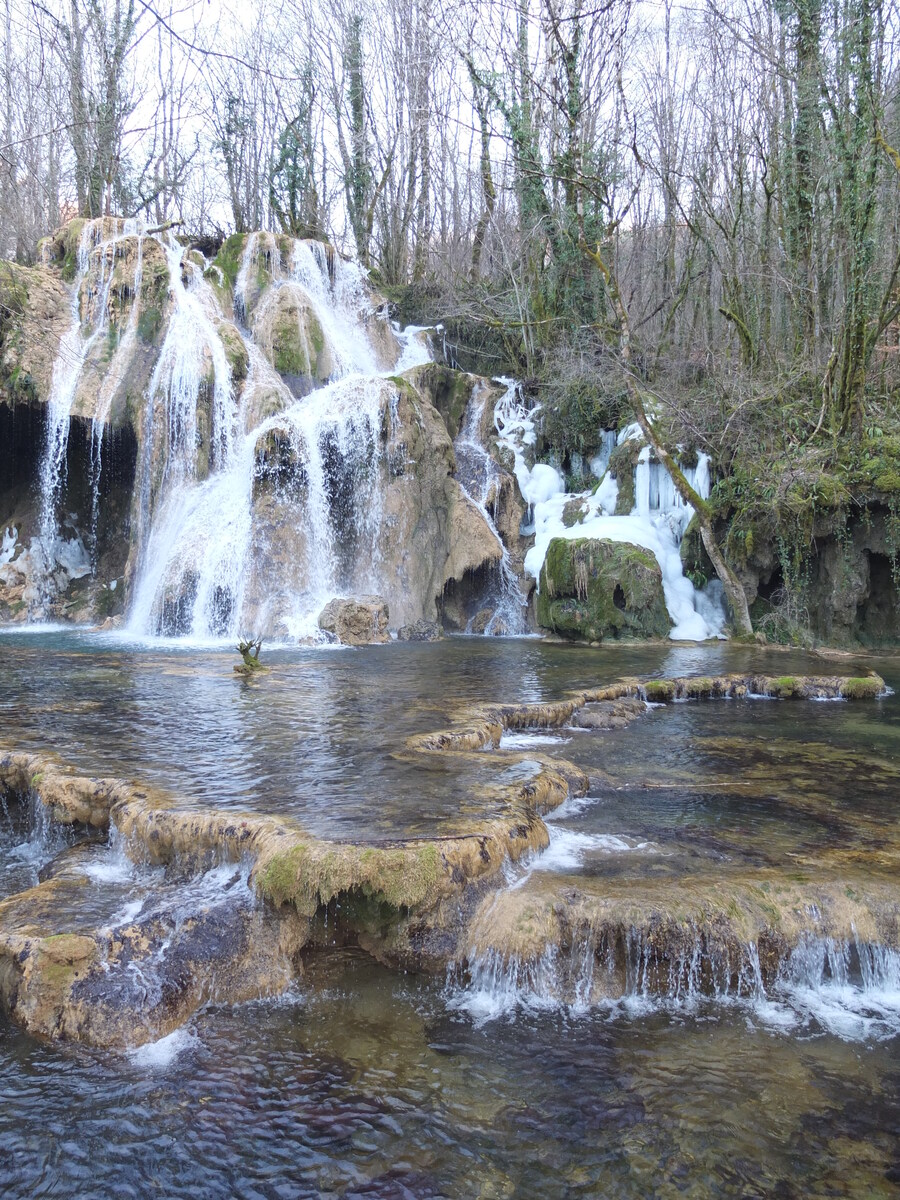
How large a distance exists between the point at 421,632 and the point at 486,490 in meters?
3.81

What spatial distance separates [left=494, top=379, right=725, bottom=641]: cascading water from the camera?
13.8 metres

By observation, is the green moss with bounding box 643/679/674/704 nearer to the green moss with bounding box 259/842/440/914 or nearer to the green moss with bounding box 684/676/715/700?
the green moss with bounding box 684/676/715/700

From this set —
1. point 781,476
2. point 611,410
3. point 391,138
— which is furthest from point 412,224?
point 781,476

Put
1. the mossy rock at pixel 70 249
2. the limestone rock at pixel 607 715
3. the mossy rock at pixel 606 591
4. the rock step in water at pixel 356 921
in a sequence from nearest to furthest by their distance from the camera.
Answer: the rock step in water at pixel 356 921 < the limestone rock at pixel 607 715 < the mossy rock at pixel 606 591 < the mossy rock at pixel 70 249

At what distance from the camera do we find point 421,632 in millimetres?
14336

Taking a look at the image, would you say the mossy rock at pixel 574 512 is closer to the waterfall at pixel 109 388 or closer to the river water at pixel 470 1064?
the waterfall at pixel 109 388

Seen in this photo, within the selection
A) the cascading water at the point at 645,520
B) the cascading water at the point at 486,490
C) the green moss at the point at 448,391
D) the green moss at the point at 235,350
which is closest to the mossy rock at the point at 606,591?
the cascading water at the point at 645,520

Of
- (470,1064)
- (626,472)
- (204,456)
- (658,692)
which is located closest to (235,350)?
(204,456)

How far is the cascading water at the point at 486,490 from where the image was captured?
15.7 m

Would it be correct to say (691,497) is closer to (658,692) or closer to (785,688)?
(785,688)

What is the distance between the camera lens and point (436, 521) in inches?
609

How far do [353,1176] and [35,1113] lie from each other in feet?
3.92

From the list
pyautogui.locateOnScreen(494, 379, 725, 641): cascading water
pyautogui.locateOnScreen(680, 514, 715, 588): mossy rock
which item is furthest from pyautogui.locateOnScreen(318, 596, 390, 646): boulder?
pyautogui.locateOnScreen(680, 514, 715, 588): mossy rock

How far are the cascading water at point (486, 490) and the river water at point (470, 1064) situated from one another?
375 inches
